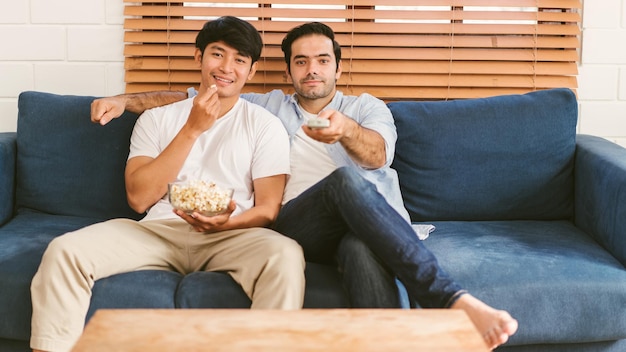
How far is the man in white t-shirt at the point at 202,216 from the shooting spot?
1830mm

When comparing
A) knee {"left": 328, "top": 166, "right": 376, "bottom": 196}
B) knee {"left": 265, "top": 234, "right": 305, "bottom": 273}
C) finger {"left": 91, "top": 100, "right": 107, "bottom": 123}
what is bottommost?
knee {"left": 265, "top": 234, "right": 305, "bottom": 273}

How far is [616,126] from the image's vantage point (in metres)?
2.89

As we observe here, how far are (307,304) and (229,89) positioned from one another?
787 mm

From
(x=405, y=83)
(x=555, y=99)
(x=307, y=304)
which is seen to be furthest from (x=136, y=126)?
(x=555, y=99)

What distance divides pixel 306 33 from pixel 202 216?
85 centimetres

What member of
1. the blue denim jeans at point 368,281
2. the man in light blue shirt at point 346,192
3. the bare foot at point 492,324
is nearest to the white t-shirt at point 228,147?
the man in light blue shirt at point 346,192

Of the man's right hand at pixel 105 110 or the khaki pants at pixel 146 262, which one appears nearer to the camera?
the khaki pants at pixel 146 262

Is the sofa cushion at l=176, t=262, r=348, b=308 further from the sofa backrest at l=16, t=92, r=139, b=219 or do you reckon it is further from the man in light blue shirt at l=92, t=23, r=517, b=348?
the sofa backrest at l=16, t=92, r=139, b=219

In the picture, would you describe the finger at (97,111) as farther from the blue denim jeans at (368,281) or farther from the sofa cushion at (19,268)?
the blue denim jeans at (368,281)

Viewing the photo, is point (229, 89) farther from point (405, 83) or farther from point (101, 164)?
point (405, 83)

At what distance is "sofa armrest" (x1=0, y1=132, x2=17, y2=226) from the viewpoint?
2443 millimetres

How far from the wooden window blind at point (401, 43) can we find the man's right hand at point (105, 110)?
0.45m

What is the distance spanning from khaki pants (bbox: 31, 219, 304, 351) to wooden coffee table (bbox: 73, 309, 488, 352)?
1.36ft

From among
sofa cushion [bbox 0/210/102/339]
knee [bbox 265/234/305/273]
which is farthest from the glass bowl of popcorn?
sofa cushion [bbox 0/210/102/339]
